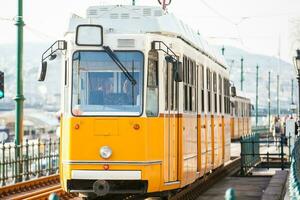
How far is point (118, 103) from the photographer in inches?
492

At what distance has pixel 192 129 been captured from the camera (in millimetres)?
15062

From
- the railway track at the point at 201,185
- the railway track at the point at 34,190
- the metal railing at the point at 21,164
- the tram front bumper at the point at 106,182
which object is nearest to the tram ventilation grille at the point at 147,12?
the tram front bumper at the point at 106,182

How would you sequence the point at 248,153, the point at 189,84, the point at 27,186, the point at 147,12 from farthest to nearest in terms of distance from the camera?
the point at 248,153, the point at 27,186, the point at 189,84, the point at 147,12

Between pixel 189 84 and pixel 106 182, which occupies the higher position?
pixel 189 84

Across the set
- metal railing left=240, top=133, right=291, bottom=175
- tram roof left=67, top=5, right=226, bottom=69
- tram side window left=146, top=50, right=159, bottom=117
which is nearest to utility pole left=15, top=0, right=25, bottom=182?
metal railing left=240, top=133, right=291, bottom=175

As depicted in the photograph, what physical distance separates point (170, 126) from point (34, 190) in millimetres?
6564

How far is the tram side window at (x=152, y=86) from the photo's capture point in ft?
41.6

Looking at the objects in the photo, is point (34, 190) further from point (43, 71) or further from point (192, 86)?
point (43, 71)

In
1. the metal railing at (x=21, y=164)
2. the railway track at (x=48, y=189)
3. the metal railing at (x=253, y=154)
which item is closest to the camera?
the railway track at (x=48, y=189)

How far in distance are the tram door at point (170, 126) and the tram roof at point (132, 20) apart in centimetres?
65

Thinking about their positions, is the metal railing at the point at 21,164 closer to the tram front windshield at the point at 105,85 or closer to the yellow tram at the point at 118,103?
the yellow tram at the point at 118,103

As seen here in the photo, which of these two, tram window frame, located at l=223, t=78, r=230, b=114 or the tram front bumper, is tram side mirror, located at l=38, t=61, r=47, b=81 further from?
tram window frame, located at l=223, t=78, r=230, b=114

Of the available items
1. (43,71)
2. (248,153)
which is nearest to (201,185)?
(43,71)

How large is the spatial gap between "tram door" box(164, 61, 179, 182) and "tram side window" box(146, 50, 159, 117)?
0.32 meters
